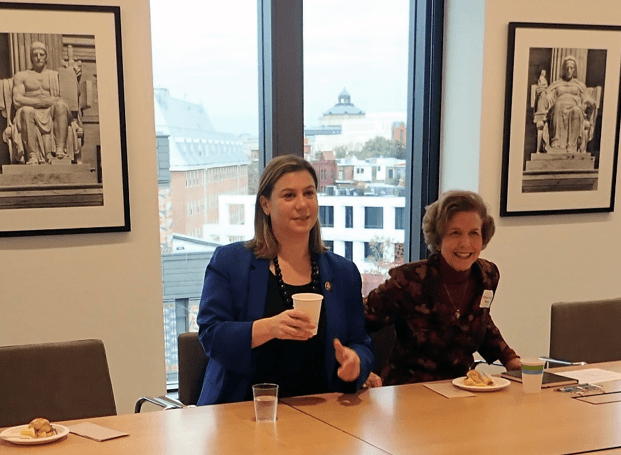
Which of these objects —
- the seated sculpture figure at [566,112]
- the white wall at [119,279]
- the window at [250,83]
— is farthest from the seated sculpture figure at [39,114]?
the seated sculpture figure at [566,112]

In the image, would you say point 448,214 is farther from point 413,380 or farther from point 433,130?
point 433,130

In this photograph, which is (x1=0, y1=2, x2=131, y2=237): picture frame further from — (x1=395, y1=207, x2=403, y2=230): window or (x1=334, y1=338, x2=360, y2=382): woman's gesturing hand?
(x1=395, y1=207, x2=403, y2=230): window

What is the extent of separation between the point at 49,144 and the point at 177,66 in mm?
847

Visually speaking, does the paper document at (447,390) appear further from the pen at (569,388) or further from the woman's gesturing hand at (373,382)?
the pen at (569,388)

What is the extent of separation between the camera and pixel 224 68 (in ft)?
12.8

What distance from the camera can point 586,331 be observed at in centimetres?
318

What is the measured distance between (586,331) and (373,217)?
154 cm

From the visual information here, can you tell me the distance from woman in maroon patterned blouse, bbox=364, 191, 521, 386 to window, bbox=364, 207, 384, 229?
4.88 ft

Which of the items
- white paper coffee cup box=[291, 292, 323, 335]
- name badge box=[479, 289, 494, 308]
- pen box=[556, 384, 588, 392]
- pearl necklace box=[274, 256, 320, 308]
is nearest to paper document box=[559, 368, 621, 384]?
pen box=[556, 384, 588, 392]

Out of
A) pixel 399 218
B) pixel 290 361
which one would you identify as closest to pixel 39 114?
pixel 290 361

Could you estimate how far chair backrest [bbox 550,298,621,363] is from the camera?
3.14 meters

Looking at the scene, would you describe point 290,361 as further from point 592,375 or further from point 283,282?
point 592,375

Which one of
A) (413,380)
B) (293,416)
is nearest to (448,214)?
(413,380)

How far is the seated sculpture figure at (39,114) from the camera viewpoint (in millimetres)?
3221
